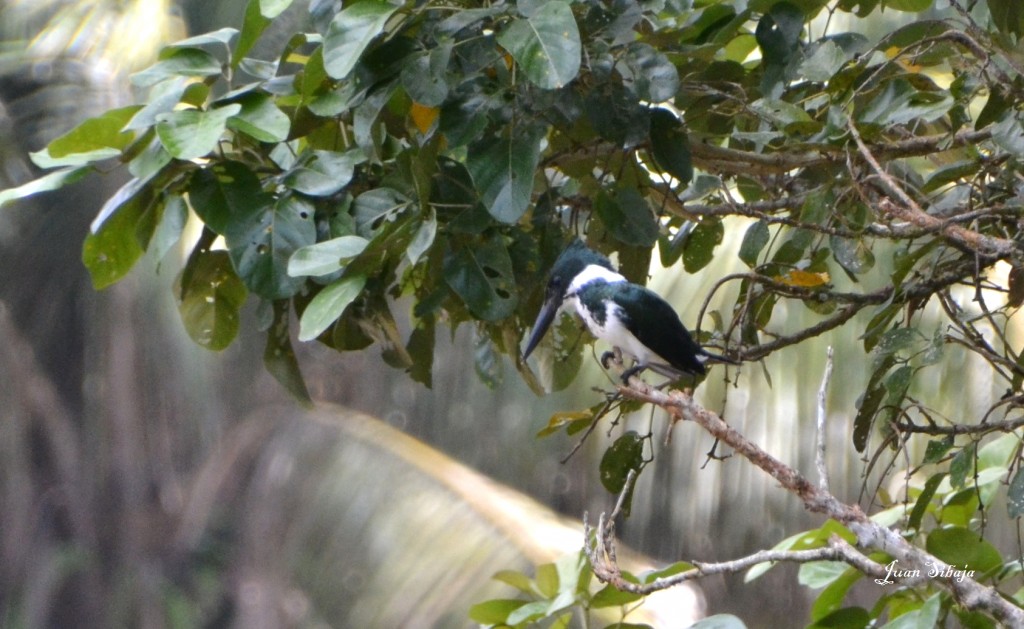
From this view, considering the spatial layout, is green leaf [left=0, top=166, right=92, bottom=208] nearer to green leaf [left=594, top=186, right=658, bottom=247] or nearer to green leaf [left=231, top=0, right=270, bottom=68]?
green leaf [left=231, top=0, right=270, bottom=68]

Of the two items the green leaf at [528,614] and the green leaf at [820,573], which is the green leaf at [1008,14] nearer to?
the green leaf at [820,573]

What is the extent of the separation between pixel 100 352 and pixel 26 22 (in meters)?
1.81

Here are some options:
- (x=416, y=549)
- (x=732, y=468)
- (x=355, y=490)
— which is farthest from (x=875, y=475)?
(x=355, y=490)

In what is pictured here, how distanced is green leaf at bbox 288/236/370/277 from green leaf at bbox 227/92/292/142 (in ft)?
0.55

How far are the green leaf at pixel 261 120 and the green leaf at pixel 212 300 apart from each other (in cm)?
34

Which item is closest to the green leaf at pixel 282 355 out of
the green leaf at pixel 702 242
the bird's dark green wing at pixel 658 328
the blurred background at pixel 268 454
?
the bird's dark green wing at pixel 658 328

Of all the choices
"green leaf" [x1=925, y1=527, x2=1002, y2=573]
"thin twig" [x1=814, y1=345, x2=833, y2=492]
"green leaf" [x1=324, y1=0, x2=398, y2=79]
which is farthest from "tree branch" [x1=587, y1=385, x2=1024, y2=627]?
"green leaf" [x1=324, y1=0, x2=398, y2=79]

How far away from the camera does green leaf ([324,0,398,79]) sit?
139cm

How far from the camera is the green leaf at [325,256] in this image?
4.56 ft

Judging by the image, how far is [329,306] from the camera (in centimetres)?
142

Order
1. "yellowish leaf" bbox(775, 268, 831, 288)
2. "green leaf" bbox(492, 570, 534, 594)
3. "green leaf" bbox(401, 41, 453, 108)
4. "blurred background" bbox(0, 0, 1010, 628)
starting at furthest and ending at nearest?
"blurred background" bbox(0, 0, 1010, 628) < "green leaf" bbox(492, 570, 534, 594) < "yellowish leaf" bbox(775, 268, 831, 288) < "green leaf" bbox(401, 41, 453, 108)

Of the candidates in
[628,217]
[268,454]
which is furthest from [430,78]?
[268,454]

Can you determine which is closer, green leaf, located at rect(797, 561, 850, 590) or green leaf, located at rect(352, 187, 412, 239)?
green leaf, located at rect(352, 187, 412, 239)

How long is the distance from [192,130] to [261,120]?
104 millimetres
